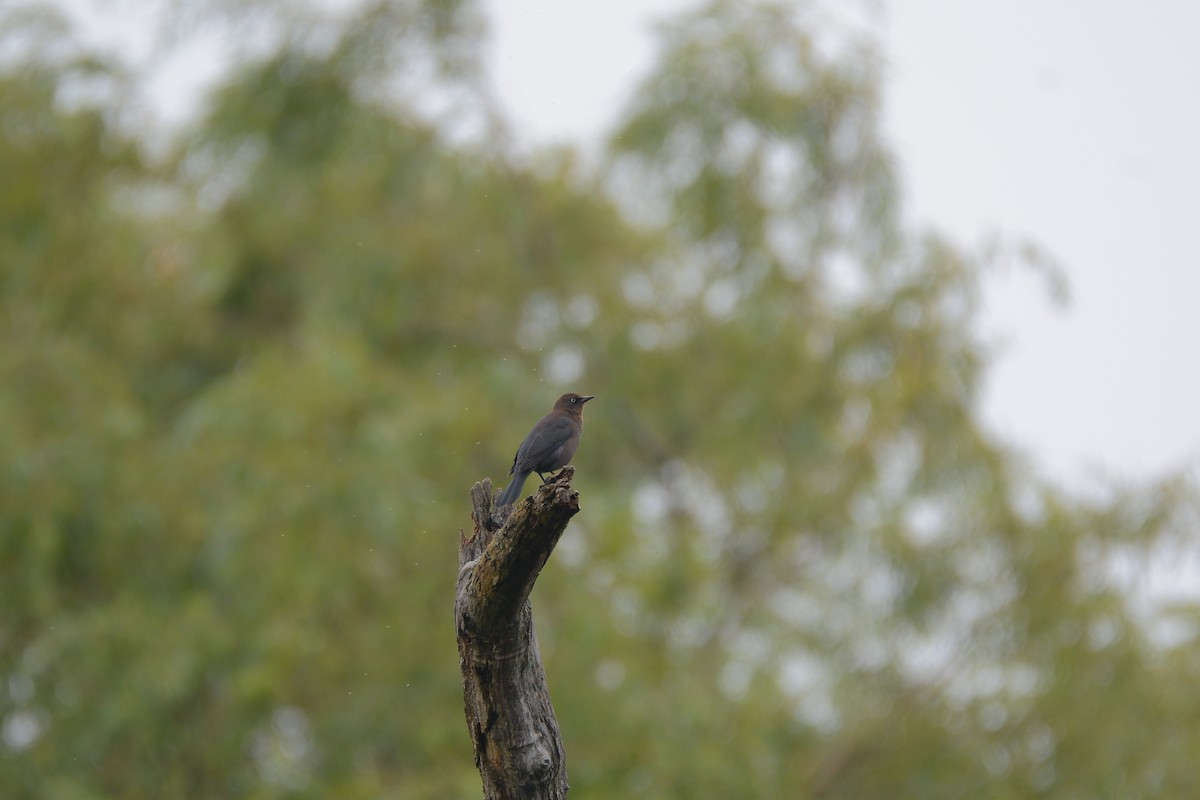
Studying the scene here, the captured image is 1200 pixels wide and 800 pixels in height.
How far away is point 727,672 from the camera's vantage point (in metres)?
10.7

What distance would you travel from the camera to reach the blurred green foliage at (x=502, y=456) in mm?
8570

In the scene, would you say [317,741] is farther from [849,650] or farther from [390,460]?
[849,650]

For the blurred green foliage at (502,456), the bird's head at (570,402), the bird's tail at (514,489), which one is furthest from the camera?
the blurred green foliage at (502,456)

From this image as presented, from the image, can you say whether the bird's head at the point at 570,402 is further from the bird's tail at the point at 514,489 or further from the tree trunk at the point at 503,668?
the tree trunk at the point at 503,668

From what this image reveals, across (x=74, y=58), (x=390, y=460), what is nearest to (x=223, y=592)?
(x=390, y=460)

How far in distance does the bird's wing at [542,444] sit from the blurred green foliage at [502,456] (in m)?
3.55

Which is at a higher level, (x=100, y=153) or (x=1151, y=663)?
(x=100, y=153)

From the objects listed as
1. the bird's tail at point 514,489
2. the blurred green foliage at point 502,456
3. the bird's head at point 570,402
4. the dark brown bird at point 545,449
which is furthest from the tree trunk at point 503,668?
the blurred green foliage at point 502,456

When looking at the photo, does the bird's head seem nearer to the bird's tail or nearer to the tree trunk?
the bird's tail

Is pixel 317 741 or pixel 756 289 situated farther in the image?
pixel 756 289

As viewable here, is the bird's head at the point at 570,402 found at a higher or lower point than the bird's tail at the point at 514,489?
higher

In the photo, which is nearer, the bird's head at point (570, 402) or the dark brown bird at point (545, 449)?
the dark brown bird at point (545, 449)

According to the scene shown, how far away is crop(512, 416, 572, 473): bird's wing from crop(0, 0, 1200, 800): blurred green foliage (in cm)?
355

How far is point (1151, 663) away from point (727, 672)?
2.97m
